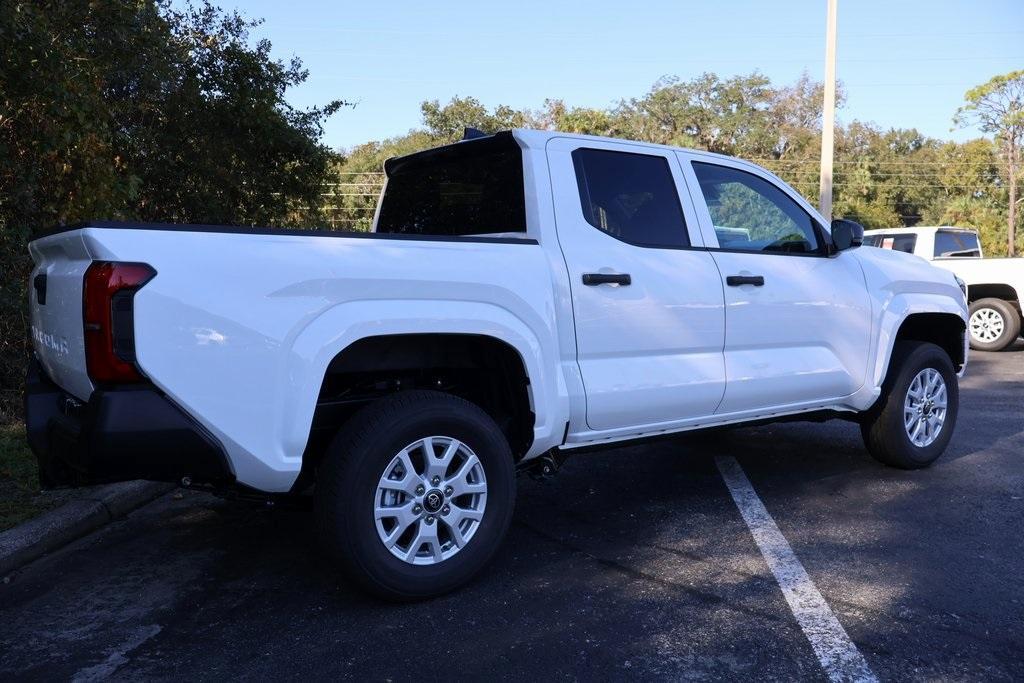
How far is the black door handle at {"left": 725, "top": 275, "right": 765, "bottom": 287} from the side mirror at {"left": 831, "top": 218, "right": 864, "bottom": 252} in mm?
753

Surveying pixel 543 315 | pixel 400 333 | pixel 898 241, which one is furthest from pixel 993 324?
pixel 400 333

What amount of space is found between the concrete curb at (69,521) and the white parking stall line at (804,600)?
3393 mm

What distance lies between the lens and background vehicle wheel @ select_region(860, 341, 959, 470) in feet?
18.3

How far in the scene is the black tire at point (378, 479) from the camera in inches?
133

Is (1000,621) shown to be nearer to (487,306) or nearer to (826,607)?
(826,607)

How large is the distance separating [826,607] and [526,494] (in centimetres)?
212

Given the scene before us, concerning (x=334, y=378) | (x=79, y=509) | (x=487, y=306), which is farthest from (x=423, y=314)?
(x=79, y=509)

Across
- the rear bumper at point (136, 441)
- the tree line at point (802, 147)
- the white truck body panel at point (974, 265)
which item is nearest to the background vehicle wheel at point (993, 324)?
the white truck body panel at point (974, 265)

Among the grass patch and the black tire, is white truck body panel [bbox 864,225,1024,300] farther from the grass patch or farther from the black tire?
the grass patch

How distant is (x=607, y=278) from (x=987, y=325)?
10.8 meters

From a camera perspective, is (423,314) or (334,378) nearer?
(423,314)

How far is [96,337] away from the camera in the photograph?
3002 mm

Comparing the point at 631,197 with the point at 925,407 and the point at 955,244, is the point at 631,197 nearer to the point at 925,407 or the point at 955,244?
the point at 925,407

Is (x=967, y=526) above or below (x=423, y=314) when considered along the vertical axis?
below
